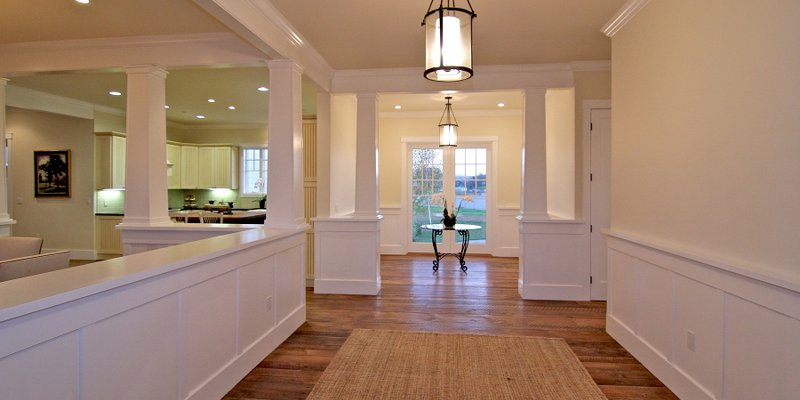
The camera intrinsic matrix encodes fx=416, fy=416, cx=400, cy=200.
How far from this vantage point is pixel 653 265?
113 inches

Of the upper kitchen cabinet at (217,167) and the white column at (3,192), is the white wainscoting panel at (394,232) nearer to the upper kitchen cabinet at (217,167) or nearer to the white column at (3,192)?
the upper kitchen cabinet at (217,167)

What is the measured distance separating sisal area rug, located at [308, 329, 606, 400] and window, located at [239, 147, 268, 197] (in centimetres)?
653

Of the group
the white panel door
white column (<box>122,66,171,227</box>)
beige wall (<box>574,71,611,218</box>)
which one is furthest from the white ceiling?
the white panel door

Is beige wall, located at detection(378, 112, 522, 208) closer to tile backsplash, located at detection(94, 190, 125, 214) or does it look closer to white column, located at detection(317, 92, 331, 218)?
white column, located at detection(317, 92, 331, 218)

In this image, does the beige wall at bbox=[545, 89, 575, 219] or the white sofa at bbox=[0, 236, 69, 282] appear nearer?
the white sofa at bbox=[0, 236, 69, 282]

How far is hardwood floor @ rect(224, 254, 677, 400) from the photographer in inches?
108

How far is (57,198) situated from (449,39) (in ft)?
27.5

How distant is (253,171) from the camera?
938 centimetres

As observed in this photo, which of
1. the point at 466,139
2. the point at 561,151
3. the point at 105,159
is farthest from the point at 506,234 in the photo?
the point at 105,159

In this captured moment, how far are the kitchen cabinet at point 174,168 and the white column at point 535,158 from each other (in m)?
7.33

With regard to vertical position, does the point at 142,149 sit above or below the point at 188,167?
below

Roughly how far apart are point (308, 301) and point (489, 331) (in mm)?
2065

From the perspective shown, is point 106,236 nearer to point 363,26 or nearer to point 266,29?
point 266,29

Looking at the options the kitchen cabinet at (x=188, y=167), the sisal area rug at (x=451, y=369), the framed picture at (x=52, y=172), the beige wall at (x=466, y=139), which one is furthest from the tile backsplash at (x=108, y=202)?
the sisal area rug at (x=451, y=369)
